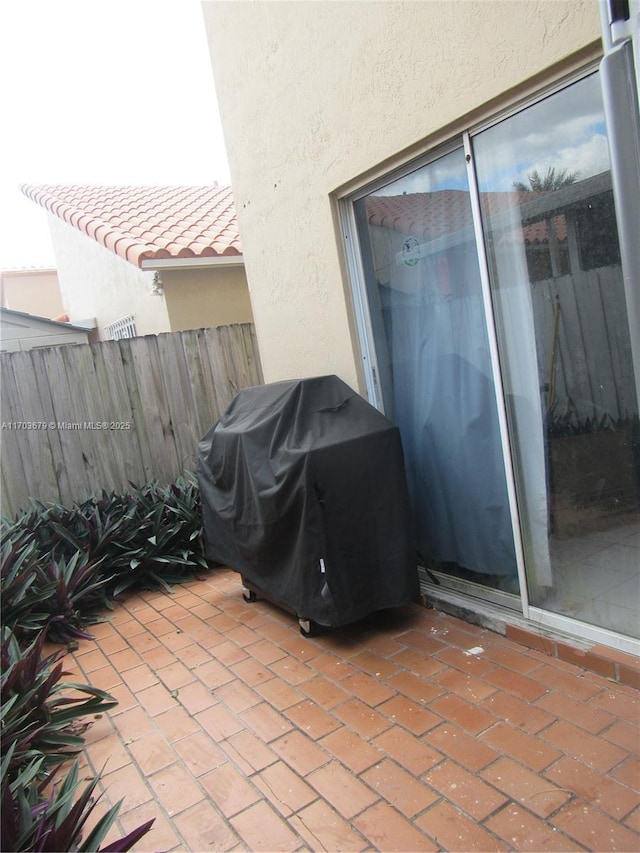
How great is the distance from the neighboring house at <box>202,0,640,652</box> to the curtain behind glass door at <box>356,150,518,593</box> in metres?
0.01

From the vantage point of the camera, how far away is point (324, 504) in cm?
333

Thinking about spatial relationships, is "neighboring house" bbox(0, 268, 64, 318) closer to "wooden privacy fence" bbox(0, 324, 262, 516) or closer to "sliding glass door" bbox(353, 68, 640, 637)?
"wooden privacy fence" bbox(0, 324, 262, 516)

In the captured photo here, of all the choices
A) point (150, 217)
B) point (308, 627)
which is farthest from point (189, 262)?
point (308, 627)

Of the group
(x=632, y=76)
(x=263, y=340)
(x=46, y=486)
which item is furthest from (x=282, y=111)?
(x=46, y=486)

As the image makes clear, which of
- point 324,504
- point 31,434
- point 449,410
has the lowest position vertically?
point 324,504

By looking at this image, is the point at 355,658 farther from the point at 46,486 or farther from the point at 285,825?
the point at 46,486

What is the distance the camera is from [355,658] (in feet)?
11.2

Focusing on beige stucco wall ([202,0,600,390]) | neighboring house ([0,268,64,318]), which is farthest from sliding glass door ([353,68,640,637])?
neighboring house ([0,268,64,318])

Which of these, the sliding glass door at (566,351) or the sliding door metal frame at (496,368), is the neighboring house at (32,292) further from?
the sliding glass door at (566,351)

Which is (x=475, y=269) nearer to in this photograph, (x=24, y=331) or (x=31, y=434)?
(x=31, y=434)

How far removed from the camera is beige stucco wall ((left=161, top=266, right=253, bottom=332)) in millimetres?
7918

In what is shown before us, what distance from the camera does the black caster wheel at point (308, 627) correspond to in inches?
146

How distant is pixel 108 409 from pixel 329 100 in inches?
142

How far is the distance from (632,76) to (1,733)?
3296 mm
